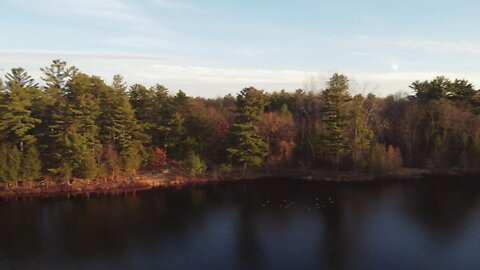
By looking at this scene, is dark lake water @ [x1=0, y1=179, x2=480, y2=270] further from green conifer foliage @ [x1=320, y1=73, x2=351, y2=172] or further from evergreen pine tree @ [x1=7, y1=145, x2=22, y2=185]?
green conifer foliage @ [x1=320, y1=73, x2=351, y2=172]

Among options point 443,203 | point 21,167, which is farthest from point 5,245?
point 443,203

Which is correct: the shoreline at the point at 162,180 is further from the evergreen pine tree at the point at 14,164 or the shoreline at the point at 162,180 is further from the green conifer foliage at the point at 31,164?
the evergreen pine tree at the point at 14,164

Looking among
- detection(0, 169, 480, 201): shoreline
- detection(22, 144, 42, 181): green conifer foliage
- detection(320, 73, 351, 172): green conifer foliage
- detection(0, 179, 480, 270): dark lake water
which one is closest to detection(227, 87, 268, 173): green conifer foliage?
detection(0, 169, 480, 201): shoreline

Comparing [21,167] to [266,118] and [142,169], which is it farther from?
[266,118]

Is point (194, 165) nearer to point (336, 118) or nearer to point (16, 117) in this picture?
point (336, 118)

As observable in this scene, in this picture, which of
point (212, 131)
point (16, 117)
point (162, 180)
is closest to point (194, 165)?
point (162, 180)

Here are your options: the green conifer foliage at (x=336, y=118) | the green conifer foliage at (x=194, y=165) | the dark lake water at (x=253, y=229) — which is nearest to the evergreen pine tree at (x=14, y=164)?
the dark lake water at (x=253, y=229)
